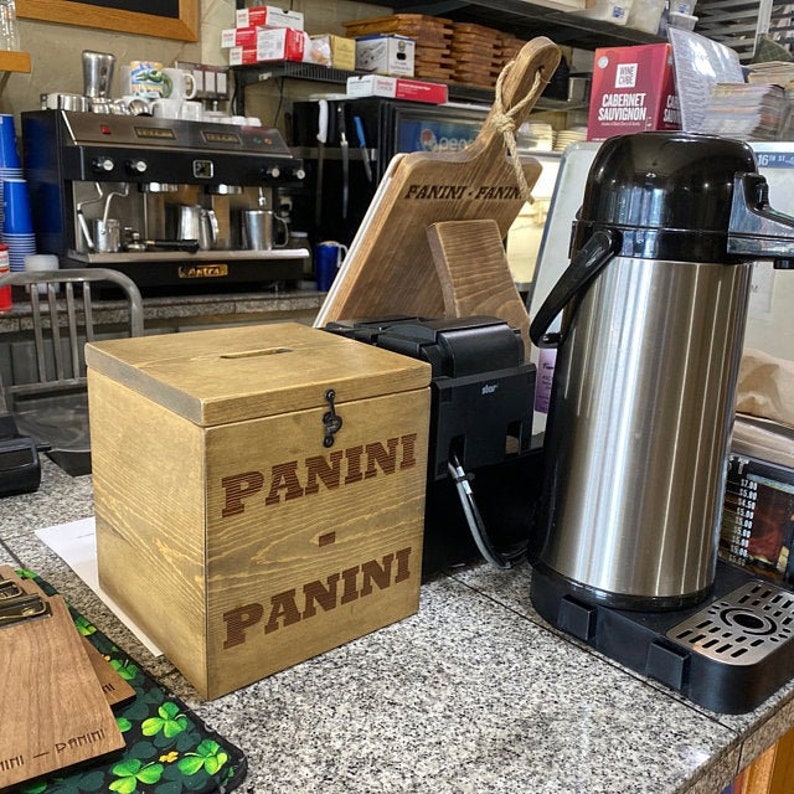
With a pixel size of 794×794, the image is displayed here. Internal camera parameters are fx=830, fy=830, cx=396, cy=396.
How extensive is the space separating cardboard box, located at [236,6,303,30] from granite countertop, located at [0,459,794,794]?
2.70 meters

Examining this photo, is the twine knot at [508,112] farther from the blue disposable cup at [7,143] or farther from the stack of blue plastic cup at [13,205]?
the blue disposable cup at [7,143]

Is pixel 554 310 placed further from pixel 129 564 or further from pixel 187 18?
pixel 187 18

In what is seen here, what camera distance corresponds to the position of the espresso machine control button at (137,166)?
2416 mm

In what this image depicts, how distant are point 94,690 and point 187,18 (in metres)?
3.05

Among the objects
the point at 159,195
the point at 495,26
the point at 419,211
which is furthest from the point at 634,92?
the point at 495,26

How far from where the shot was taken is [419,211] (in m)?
1.09

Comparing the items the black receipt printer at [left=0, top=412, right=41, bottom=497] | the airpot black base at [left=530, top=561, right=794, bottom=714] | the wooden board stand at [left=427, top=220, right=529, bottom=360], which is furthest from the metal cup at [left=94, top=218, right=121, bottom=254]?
the airpot black base at [left=530, top=561, right=794, bottom=714]

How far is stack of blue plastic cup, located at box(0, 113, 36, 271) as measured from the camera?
2500 millimetres

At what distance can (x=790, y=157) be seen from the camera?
4.06ft

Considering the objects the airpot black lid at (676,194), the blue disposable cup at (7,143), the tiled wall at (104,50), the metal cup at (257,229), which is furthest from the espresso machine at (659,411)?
the tiled wall at (104,50)

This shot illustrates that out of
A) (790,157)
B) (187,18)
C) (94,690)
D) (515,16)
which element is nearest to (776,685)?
(94,690)

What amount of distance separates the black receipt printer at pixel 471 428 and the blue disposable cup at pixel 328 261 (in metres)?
2.17

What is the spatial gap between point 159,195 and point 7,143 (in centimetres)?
47

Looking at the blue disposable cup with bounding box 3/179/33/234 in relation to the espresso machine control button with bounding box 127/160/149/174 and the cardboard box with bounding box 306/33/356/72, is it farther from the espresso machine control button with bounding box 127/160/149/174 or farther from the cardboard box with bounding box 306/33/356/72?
the cardboard box with bounding box 306/33/356/72
